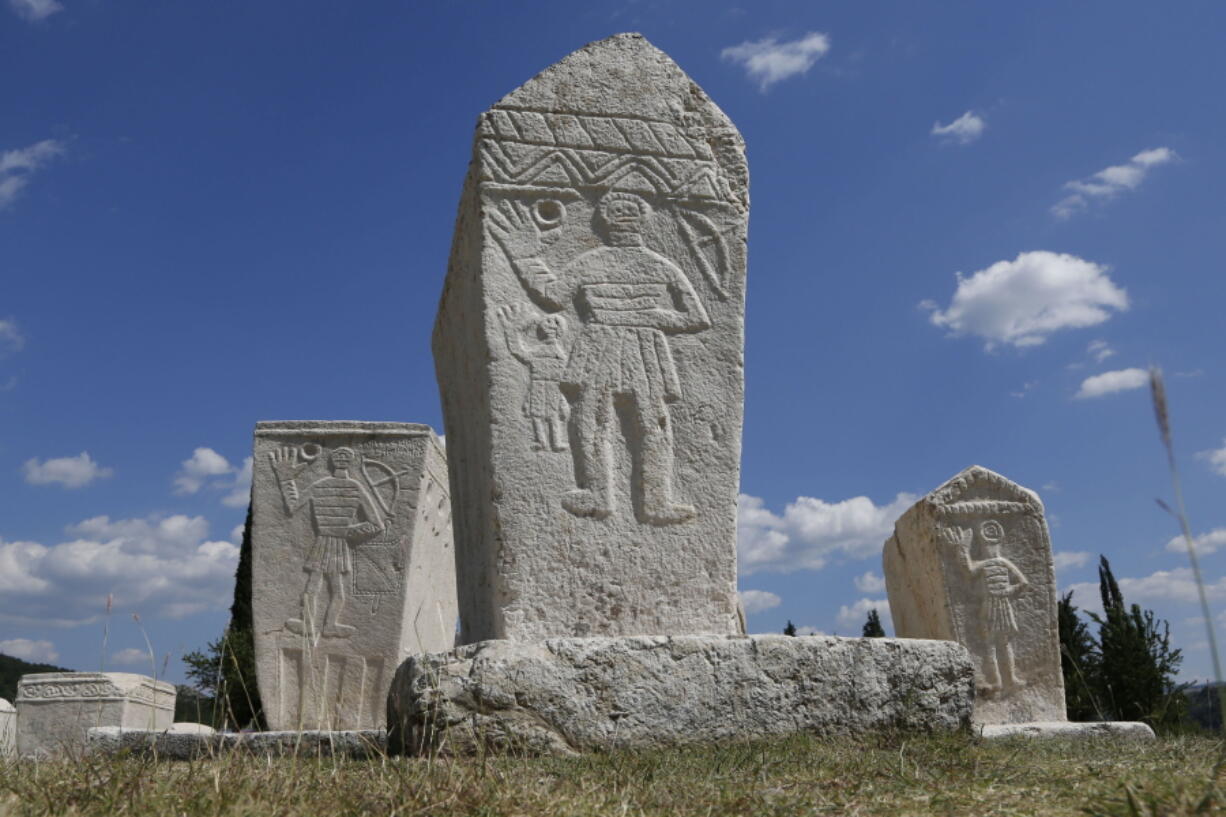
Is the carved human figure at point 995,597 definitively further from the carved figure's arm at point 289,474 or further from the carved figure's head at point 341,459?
the carved figure's arm at point 289,474

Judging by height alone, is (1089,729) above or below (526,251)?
below

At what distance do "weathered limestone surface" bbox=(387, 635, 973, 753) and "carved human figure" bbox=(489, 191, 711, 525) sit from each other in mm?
641

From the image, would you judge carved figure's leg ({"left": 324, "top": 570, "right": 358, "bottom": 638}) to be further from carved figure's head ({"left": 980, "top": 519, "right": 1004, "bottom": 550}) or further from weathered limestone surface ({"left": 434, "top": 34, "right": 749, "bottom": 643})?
carved figure's head ({"left": 980, "top": 519, "right": 1004, "bottom": 550})

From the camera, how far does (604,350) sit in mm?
3932

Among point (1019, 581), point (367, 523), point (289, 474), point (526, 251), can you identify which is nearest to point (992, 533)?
point (1019, 581)

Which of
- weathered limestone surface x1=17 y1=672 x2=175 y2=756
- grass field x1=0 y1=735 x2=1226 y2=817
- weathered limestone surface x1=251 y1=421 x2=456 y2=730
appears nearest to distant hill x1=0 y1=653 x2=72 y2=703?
weathered limestone surface x1=17 y1=672 x2=175 y2=756

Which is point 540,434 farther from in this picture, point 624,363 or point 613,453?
point 624,363

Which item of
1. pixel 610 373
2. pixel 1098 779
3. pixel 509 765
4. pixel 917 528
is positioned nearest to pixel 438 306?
pixel 610 373

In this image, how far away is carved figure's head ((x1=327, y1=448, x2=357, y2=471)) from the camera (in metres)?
8.14

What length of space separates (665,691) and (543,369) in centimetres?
124

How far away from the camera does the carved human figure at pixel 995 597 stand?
8.79 metres

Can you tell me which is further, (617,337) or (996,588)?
(996,588)

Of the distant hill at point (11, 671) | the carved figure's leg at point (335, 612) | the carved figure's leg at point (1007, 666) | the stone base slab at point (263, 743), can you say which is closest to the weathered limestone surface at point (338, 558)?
the carved figure's leg at point (335, 612)

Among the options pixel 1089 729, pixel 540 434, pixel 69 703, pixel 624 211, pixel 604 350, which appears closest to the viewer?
pixel 540 434
